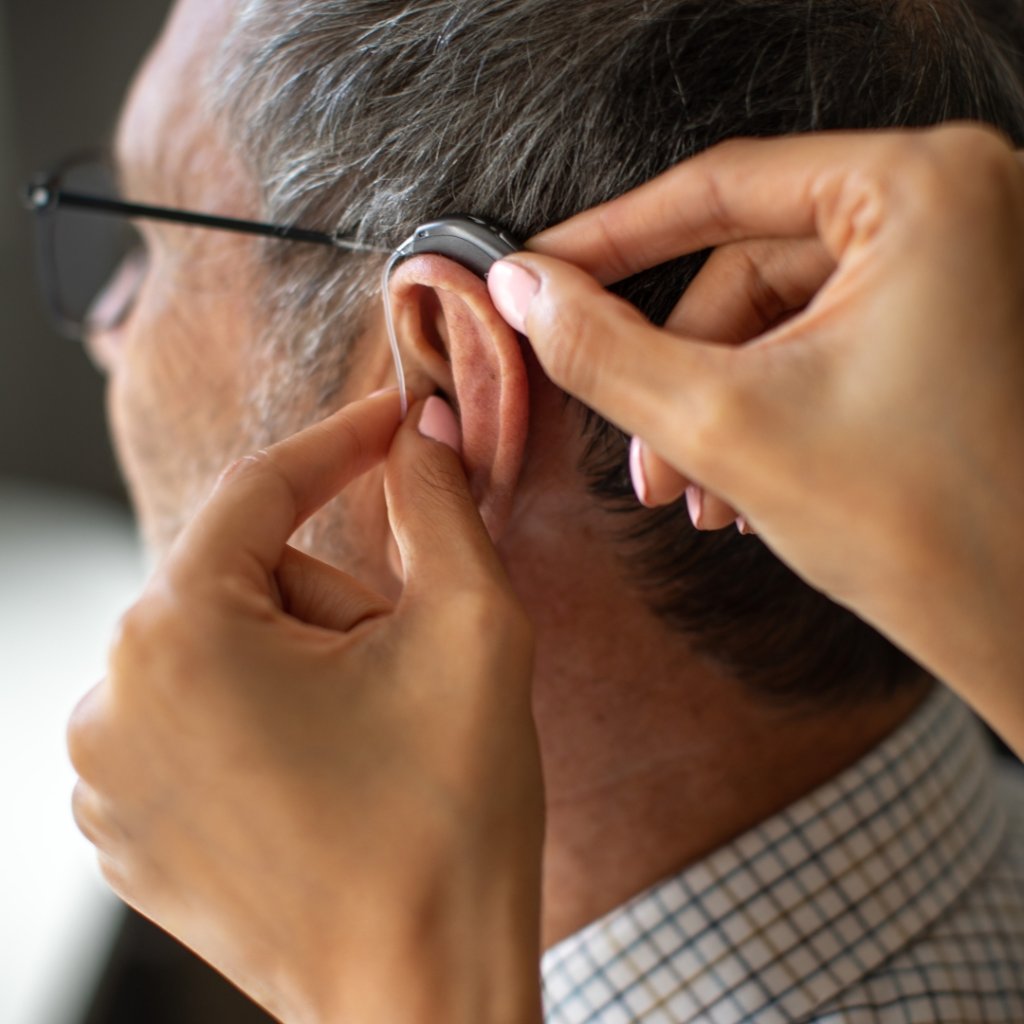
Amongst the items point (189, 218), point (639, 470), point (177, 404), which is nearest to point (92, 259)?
point (177, 404)

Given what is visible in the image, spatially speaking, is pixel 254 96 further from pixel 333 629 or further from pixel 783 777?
pixel 783 777

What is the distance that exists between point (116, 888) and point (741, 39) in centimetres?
67

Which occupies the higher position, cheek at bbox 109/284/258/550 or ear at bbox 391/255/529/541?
ear at bbox 391/255/529/541

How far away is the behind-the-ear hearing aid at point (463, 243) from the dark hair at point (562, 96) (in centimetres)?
4

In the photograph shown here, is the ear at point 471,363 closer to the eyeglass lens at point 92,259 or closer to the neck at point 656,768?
the neck at point 656,768

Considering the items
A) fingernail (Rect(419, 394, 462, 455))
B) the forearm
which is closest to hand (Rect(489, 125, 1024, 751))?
the forearm

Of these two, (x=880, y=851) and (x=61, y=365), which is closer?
(x=880, y=851)

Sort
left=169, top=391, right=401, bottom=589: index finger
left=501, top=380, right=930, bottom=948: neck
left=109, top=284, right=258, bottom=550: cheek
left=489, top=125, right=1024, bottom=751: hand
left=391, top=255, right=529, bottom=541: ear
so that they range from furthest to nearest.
A: left=109, top=284, right=258, bottom=550: cheek < left=501, top=380, right=930, bottom=948: neck < left=391, top=255, right=529, bottom=541: ear < left=169, top=391, right=401, bottom=589: index finger < left=489, top=125, right=1024, bottom=751: hand

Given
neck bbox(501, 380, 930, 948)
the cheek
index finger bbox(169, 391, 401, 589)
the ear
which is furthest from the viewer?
the cheek

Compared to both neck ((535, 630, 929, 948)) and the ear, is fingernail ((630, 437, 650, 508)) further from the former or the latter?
neck ((535, 630, 929, 948))

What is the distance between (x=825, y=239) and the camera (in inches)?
22.0

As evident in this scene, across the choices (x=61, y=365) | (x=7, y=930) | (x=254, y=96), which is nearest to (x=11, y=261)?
(x=61, y=365)

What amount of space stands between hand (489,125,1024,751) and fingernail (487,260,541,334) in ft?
0.29

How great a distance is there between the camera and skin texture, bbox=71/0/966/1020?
59 cm
